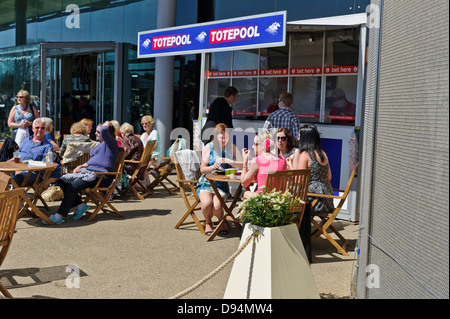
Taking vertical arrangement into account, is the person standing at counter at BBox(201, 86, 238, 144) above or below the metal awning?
below

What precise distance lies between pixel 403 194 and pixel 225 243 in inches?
131

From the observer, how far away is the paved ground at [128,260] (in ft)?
13.1

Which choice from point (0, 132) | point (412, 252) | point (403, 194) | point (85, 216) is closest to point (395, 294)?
point (412, 252)

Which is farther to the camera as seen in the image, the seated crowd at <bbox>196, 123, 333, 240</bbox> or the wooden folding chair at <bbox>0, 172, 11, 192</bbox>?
the seated crowd at <bbox>196, 123, 333, 240</bbox>

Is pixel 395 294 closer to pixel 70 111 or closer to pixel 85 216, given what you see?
pixel 85 216

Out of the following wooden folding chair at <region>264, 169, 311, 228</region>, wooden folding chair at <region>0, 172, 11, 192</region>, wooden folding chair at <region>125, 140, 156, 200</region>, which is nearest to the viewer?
wooden folding chair at <region>0, 172, 11, 192</region>

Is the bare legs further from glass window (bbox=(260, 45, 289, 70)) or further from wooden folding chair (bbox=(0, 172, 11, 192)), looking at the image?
glass window (bbox=(260, 45, 289, 70))

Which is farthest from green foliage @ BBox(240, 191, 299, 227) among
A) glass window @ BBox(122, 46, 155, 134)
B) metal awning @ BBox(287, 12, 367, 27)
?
glass window @ BBox(122, 46, 155, 134)

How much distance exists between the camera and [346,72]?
801 cm

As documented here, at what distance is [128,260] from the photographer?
4793mm

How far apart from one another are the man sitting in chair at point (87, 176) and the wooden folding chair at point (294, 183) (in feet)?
9.26

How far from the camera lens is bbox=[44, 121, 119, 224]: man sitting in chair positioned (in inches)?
250

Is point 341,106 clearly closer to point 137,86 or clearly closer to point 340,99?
point 340,99

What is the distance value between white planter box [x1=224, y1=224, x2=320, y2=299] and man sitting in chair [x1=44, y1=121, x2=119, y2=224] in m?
3.92
